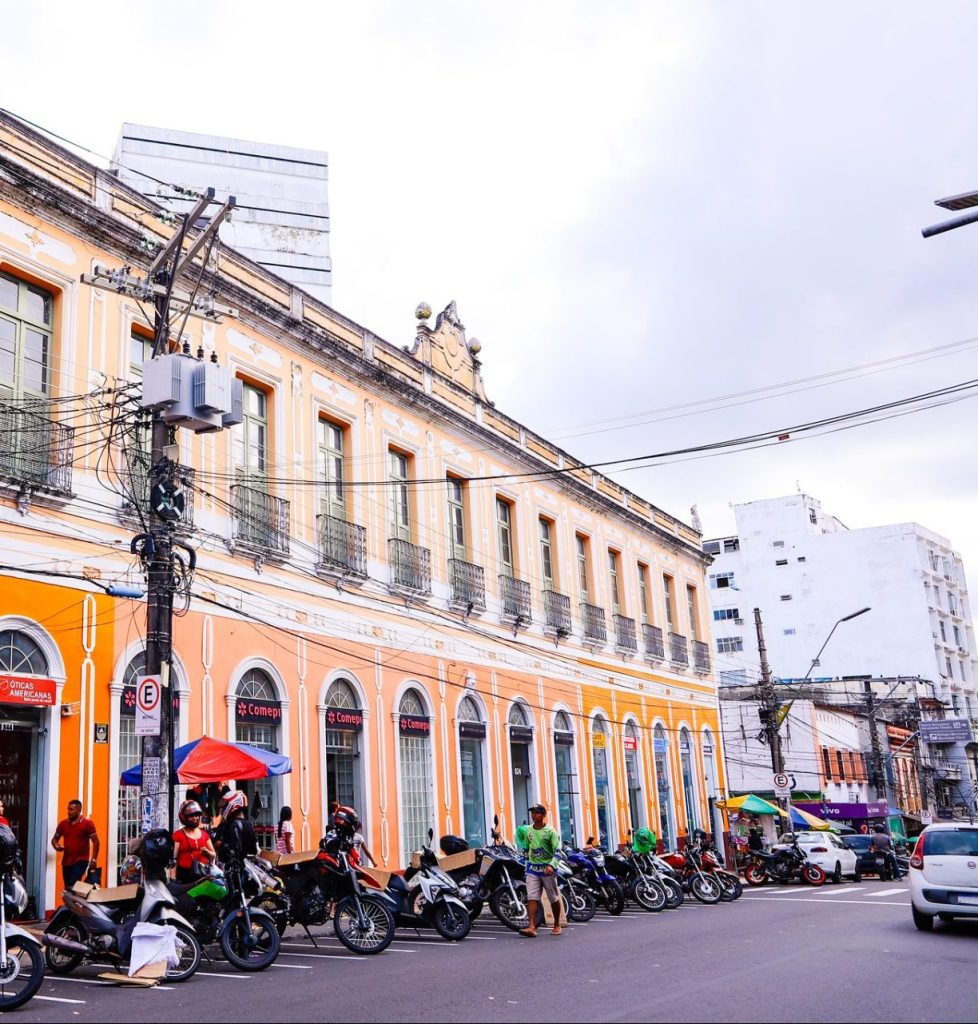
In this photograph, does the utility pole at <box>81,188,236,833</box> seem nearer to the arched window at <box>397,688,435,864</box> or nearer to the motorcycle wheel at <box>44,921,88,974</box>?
the motorcycle wheel at <box>44,921,88,974</box>

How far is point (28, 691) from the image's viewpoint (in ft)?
48.4

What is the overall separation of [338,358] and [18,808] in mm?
10545

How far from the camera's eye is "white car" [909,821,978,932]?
1355 centimetres

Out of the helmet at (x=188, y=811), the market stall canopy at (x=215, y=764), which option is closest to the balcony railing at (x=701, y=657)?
the market stall canopy at (x=215, y=764)

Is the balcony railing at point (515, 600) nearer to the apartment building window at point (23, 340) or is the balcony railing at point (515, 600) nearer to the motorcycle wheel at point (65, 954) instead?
the apartment building window at point (23, 340)

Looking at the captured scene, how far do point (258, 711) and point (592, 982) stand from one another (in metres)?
10.1

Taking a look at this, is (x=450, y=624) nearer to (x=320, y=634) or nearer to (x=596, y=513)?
(x=320, y=634)

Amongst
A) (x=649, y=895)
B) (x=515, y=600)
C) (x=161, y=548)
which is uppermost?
(x=515, y=600)

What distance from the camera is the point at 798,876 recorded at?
2733cm

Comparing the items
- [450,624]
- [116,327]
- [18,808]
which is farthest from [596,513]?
[18,808]

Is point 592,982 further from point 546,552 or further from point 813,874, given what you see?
point 546,552

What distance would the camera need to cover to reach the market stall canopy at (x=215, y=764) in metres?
14.7

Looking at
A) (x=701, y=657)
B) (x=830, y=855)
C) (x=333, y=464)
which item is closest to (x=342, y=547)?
(x=333, y=464)

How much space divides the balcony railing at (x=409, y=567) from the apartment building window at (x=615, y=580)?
1029 centimetres
